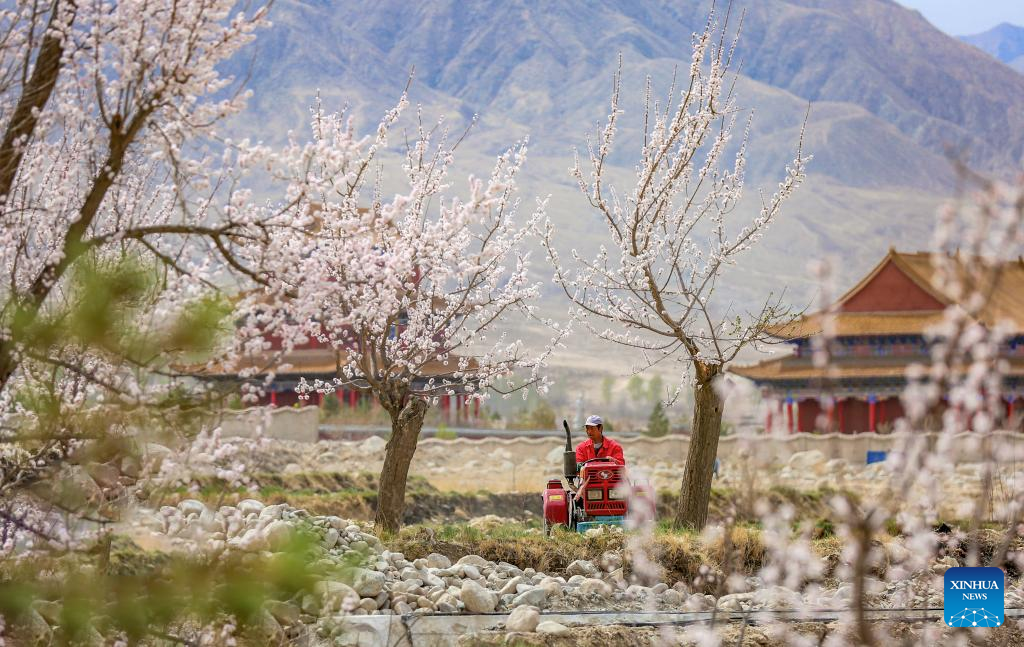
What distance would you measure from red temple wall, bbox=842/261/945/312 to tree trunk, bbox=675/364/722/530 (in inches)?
1332

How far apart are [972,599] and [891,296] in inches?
1550

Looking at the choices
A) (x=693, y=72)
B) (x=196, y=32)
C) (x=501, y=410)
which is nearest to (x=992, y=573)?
(x=196, y=32)

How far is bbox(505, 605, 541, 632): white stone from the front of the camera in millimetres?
9633

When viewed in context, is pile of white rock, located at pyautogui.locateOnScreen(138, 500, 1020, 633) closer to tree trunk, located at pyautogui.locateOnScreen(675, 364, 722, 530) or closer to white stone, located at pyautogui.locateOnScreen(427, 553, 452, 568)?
white stone, located at pyautogui.locateOnScreen(427, 553, 452, 568)

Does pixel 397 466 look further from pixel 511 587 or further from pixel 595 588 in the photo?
pixel 595 588

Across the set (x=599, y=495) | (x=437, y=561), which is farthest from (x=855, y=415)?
(x=437, y=561)

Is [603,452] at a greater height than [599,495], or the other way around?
[603,452]

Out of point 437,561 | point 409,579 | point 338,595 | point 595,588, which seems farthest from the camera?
point 437,561

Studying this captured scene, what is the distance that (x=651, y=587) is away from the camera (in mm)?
11766

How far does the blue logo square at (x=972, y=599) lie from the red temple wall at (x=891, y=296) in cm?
3850

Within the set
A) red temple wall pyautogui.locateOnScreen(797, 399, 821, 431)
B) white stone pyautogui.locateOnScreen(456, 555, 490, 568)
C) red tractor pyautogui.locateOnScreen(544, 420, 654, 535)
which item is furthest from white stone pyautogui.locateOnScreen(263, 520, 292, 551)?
red temple wall pyautogui.locateOnScreen(797, 399, 821, 431)

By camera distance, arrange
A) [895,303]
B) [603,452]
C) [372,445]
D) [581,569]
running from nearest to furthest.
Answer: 1. [581,569]
2. [603,452]
3. [372,445]
4. [895,303]

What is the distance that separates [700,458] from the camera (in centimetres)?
1483

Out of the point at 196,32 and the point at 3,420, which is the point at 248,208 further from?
the point at 3,420
